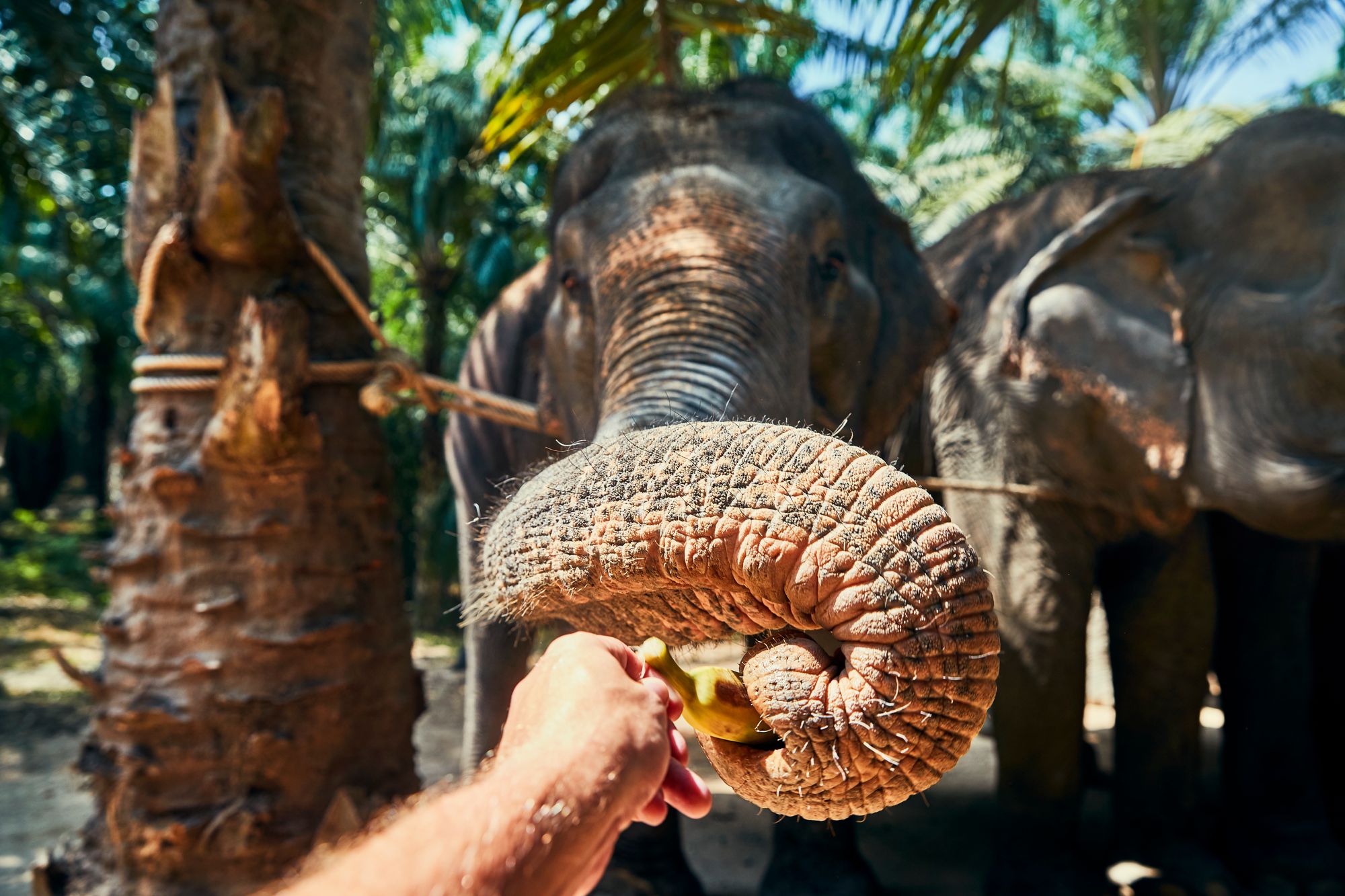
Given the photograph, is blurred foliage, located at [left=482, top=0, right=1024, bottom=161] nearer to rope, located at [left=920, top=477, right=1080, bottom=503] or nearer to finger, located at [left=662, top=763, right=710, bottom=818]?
rope, located at [left=920, top=477, right=1080, bottom=503]

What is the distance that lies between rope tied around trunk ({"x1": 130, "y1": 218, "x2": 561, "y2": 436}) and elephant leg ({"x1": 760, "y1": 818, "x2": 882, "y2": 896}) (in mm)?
1525

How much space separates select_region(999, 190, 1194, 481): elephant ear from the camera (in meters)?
3.38

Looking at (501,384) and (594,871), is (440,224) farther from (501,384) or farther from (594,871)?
(594,871)

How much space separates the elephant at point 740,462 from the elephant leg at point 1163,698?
1044 millimetres

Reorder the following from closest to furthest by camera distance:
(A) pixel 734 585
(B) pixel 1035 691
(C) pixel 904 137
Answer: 1. (A) pixel 734 585
2. (B) pixel 1035 691
3. (C) pixel 904 137

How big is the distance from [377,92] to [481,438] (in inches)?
222

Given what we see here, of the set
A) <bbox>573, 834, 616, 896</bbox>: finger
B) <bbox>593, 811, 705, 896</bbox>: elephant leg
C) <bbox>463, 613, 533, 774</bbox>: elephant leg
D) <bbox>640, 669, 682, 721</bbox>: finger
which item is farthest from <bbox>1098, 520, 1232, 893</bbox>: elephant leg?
<bbox>573, 834, 616, 896</bbox>: finger

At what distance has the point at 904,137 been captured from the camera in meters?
18.2

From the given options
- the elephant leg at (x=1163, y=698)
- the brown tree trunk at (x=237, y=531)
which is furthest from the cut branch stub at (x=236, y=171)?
the elephant leg at (x=1163, y=698)

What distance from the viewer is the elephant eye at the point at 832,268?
2.77m

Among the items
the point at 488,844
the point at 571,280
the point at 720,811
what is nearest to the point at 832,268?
the point at 571,280

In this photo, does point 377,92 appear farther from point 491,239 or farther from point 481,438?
point 481,438

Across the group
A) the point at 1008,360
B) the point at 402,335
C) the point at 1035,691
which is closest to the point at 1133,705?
the point at 1035,691

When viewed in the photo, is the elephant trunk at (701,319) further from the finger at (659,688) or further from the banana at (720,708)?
the finger at (659,688)
